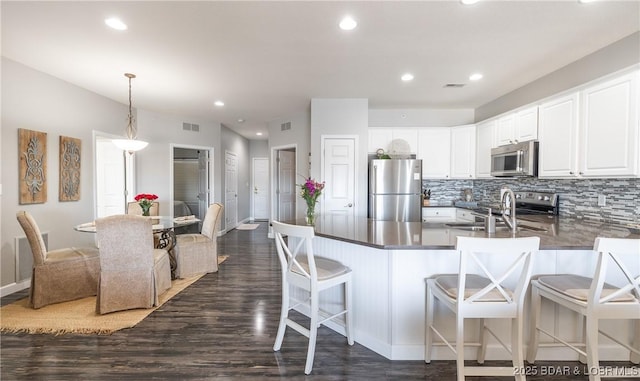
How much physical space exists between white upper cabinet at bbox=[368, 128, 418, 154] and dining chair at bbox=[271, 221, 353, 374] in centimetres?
304

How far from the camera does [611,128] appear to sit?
2502 millimetres

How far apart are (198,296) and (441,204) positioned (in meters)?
4.20

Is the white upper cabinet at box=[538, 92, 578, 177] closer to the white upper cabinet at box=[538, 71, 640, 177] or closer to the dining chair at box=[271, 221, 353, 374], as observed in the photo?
the white upper cabinet at box=[538, 71, 640, 177]

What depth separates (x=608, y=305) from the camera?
1630mm

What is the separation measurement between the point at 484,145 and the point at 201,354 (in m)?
4.66

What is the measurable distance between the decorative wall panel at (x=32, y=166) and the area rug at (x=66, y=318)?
1.21m

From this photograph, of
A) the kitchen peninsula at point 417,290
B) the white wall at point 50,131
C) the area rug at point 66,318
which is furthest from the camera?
the white wall at point 50,131

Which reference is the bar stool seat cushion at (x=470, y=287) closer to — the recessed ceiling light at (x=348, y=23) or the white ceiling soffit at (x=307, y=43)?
the white ceiling soffit at (x=307, y=43)

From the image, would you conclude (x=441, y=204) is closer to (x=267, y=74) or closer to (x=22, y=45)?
A: (x=267, y=74)

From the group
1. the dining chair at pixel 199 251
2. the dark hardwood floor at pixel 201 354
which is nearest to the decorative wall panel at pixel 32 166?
the dining chair at pixel 199 251

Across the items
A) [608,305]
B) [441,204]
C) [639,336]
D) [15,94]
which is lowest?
[639,336]

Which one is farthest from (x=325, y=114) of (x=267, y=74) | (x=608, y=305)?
(x=608, y=305)

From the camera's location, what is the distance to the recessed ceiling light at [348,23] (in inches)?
92.1

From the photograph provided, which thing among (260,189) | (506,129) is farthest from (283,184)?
(506,129)
